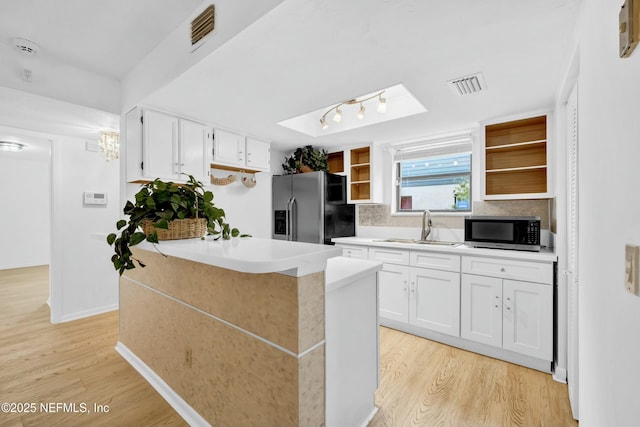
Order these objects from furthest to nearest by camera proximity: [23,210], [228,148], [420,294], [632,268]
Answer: [23,210], [228,148], [420,294], [632,268]

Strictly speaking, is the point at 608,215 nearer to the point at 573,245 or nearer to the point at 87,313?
the point at 573,245

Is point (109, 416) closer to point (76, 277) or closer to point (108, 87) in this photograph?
point (76, 277)

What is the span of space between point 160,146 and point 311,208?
1.83 metres

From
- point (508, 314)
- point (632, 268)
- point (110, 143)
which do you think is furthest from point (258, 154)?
point (632, 268)

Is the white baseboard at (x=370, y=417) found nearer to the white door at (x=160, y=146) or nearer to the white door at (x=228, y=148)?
the white door at (x=160, y=146)

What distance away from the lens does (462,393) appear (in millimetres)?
1952

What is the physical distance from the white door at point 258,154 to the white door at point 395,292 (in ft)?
6.41

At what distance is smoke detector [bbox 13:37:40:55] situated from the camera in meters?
1.96

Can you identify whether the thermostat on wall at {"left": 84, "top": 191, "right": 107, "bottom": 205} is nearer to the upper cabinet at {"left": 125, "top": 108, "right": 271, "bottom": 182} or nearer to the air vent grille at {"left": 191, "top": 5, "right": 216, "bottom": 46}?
the upper cabinet at {"left": 125, "top": 108, "right": 271, "bottom": 182}

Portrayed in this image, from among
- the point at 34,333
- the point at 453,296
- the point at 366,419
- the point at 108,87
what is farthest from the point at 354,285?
the point at 34,333

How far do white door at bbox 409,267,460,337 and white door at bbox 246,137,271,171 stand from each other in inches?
86.6

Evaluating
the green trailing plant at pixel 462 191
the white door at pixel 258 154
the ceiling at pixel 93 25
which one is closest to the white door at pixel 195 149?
the white door at pixel 258 154

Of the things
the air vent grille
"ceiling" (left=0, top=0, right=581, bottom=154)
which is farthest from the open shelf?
the air vent grille

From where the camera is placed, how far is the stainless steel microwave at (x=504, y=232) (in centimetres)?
240
